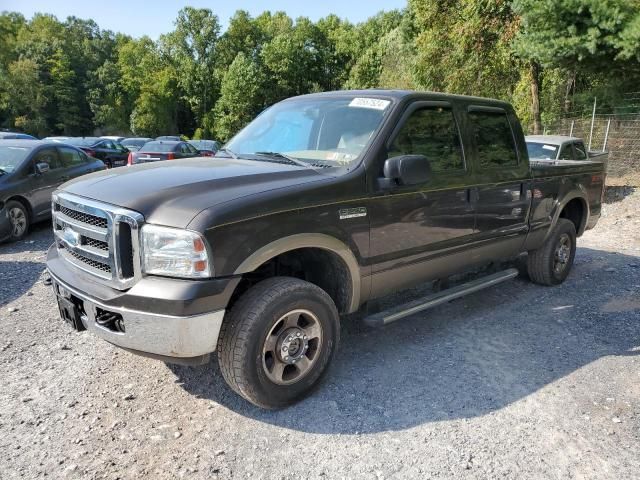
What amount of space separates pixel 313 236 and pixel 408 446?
1.39 m

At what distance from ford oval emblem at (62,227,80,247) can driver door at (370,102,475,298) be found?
6.44 ft

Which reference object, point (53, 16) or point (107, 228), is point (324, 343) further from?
point (53, 16)

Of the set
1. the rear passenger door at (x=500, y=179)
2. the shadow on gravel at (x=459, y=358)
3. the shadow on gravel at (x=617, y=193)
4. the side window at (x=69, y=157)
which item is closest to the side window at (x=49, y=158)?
the side window at (x=69, y=157)

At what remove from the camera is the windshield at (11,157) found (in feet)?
27.6

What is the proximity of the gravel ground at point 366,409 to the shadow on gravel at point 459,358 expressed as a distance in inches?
0.6

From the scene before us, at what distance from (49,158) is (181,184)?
7282 millimetres

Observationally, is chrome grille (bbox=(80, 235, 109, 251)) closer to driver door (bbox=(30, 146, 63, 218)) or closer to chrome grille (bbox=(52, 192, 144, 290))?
chrome grille (bbox=(52, 192, 144, 290))

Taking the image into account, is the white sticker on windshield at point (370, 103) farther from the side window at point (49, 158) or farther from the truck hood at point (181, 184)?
the side window at point (49, 158)


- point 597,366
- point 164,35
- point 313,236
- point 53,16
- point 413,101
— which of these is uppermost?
point 53,16

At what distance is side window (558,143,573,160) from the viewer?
36.1 feet

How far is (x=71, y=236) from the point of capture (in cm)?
340

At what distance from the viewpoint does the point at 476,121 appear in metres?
4.69

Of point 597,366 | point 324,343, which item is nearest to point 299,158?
point 324,343

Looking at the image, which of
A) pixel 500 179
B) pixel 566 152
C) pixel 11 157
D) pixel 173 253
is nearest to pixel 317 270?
pixel 173 253
